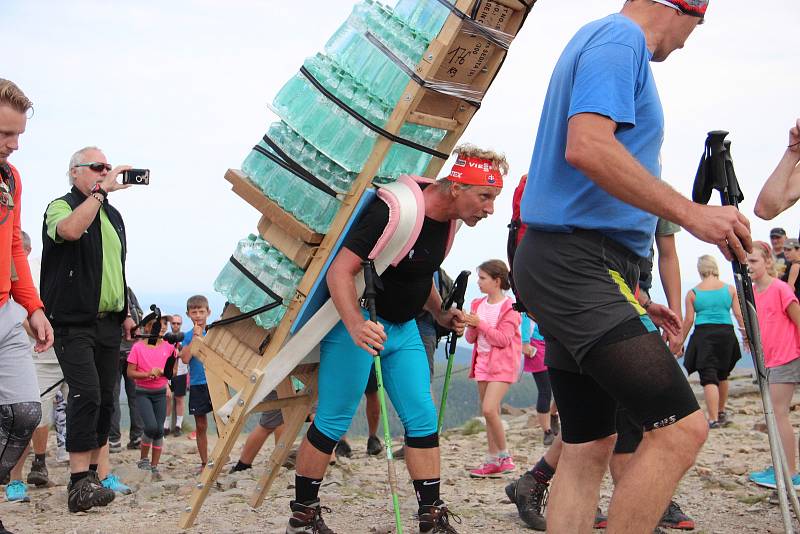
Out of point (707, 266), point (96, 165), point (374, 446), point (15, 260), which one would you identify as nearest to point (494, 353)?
point (374, 446)

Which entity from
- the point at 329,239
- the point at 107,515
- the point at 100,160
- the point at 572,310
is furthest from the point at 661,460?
the point at 100,160

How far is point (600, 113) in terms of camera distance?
327 centimetres

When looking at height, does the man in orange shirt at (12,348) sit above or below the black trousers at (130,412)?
above

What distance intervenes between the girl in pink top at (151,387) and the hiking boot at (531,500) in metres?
4.34

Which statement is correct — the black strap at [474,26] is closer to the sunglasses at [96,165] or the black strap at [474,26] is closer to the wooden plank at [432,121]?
the wooden plank at [432,121]

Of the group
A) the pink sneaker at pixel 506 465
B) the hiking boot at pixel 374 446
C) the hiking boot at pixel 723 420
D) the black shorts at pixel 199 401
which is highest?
the hiking boot at pixel 723 420

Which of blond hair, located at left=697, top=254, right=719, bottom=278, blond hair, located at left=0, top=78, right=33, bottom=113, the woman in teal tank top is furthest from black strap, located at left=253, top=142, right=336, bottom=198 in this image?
blond hair, located at left=697, top=254, right=719, bottom=278

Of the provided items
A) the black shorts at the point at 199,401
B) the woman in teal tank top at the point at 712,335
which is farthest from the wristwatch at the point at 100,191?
the woman in teal tank top at the point at 712,335

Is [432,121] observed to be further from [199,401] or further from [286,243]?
[199,401]

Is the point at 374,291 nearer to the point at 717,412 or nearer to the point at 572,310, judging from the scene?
the point at 572,310

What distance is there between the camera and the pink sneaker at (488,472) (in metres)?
8.48

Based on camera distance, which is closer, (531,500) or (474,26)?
(474,26)

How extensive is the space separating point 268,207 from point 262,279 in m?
0.44

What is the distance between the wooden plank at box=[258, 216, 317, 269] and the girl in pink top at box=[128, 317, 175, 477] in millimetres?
4069
